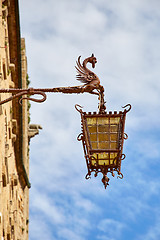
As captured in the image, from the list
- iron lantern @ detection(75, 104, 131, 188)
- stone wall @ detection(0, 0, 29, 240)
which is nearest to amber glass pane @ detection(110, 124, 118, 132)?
iron lantern @ detection(75, 104, 131, 188)

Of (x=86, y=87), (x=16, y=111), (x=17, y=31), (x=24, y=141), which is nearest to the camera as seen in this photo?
(x=86, y=87)

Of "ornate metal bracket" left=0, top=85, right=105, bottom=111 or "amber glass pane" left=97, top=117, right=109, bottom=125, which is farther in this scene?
"amber glass pane" left=97, top=117, right=109, bottom=125

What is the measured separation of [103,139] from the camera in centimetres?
1289

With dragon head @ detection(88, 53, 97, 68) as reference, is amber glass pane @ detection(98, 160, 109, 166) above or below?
below

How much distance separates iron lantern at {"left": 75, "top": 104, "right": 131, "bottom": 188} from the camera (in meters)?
12.8

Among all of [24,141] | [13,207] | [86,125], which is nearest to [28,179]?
[24,141]

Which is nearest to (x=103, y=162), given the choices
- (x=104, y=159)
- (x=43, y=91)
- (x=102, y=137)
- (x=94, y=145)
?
(x=104, y=159)

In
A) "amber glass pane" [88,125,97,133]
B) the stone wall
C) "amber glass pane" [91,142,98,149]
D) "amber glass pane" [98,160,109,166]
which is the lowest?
"amber glass pane" [98,160,109,166]

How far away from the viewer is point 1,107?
59.6ft

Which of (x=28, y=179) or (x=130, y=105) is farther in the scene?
(x=28, y=179)

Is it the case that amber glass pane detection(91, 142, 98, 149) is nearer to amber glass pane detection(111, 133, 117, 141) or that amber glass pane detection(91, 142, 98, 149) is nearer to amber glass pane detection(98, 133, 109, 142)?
amber glass pane detection(98, 133, 109, 142)

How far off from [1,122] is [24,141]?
5.26 meters

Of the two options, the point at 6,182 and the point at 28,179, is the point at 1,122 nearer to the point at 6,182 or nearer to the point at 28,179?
the point at 6,182

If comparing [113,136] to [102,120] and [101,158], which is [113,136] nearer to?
[102,120]
